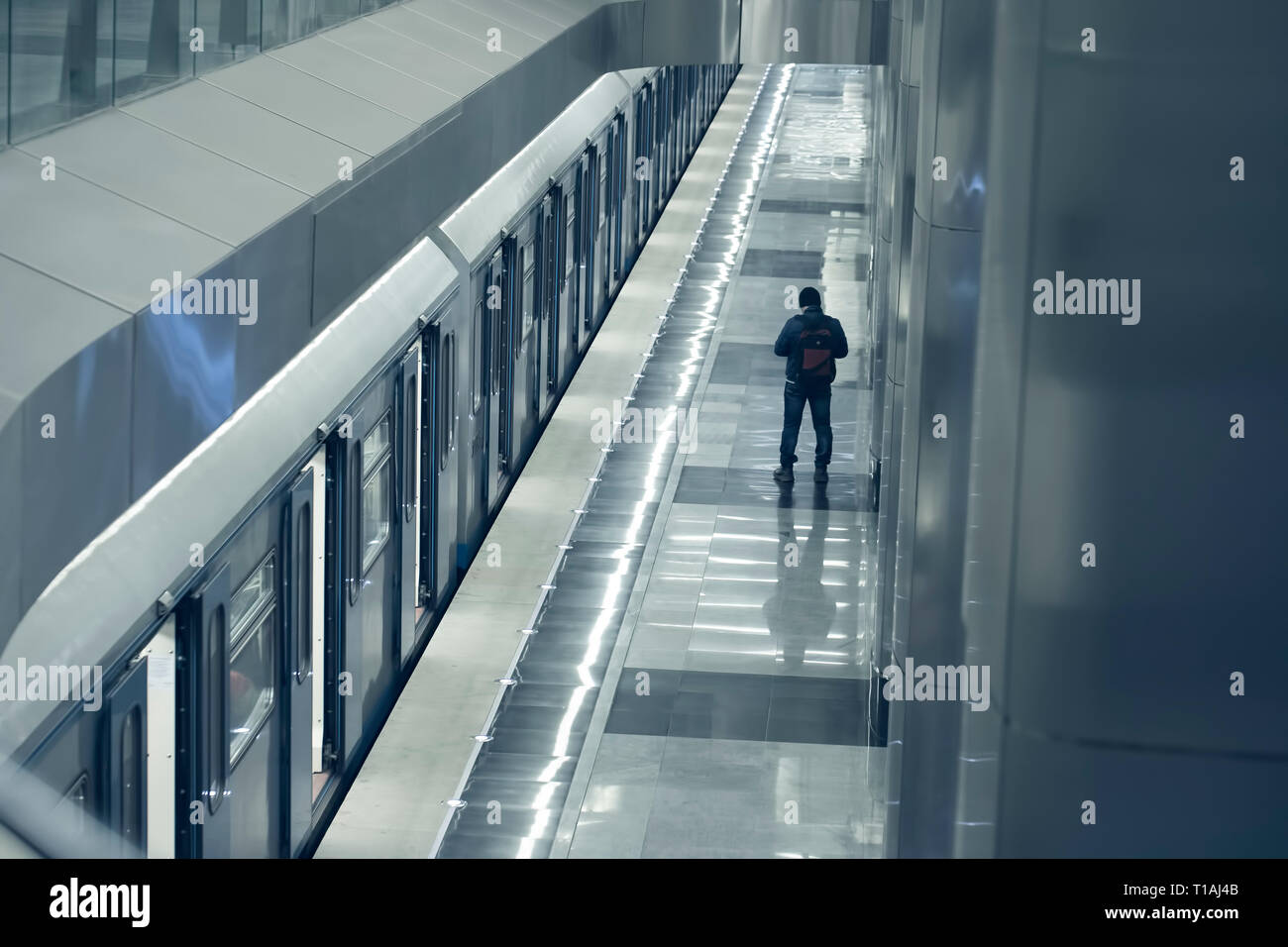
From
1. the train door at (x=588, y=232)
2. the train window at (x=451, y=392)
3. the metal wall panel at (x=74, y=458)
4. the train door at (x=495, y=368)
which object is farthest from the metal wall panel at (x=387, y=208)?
the train door at (x=588, y=232)

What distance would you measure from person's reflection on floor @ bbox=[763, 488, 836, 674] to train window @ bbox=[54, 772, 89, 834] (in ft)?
20.6

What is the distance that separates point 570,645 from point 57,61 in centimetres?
561

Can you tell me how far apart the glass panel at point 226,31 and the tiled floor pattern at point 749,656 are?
431 cm

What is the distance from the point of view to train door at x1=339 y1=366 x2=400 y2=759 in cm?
797

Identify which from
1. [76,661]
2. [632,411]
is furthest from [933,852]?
[632,411]

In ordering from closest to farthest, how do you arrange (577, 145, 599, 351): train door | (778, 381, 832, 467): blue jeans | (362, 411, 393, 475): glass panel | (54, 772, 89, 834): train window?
(54, 772, 89, 834): train window → (362, 411, 393, 475): glass panel → (778, 381, 832, 467): blue jeans → (577, 145, 599, 351): train door

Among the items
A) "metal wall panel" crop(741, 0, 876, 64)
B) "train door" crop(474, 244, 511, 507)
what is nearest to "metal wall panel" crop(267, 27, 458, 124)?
"train door" crop(474, 244, 511, 507)

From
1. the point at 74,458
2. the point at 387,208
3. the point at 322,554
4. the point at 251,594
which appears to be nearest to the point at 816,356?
the point at 387,208

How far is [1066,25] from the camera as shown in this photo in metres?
3.51

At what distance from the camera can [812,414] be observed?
562 inches

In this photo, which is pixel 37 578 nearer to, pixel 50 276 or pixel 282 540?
pixel 50 276

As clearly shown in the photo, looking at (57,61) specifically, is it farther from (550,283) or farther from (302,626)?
(550,283)

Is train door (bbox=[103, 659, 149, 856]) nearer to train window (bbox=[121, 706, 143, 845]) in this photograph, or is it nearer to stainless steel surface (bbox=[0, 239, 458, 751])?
train window (bbox=[121, 706, 143, 845])

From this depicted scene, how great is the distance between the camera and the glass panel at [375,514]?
845cm
